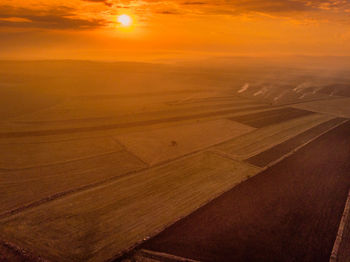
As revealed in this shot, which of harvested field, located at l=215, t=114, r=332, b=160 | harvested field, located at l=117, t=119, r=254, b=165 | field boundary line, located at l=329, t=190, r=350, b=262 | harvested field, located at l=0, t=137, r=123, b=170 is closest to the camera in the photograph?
field boundary line, located at l=329, t=190, r=350, b=262

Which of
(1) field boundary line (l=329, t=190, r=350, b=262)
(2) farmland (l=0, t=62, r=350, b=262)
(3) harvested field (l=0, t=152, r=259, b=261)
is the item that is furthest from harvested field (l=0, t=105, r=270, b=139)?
(1) field boundary line (l=329, t=190, r=350, b=262)

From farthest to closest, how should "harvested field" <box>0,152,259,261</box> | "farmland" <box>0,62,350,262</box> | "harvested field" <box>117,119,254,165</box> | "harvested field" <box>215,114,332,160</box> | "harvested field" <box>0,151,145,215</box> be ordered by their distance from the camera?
"harvested field" <box>215,114,332,160</box>, "harvested field" <box>117,119,254,165</box>, "harvested field" <box>0,151,145,215</box>, "farmland" <box>0,62,350,262</box>, "harvested field" <box>0,152,259,261</box>

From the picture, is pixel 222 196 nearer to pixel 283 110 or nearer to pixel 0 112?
→ pixel 283 110

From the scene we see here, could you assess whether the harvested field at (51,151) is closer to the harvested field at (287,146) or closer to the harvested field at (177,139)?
the harvested field at (177,139)

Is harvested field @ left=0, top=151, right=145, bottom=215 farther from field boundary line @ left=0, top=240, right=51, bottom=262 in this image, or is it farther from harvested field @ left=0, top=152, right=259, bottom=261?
field boundary line @ left=0, top=240, right=51, bottom=262

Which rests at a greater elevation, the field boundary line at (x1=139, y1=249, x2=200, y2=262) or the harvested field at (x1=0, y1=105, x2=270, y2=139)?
the harvested field at (x1=0, y1=105, x2=270, y2=139)

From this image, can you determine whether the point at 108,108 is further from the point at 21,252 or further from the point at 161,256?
the point at 161,256

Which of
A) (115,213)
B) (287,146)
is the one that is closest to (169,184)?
(115,213)

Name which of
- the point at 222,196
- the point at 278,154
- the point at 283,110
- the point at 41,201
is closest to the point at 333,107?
the point at 283,110
